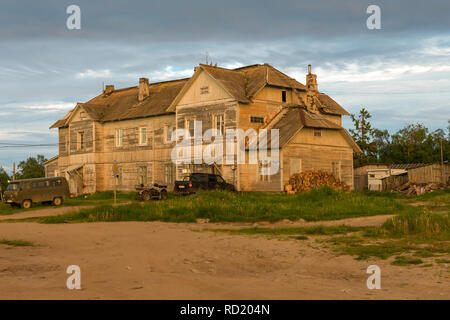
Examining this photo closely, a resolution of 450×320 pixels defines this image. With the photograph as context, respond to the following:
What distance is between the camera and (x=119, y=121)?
149ft

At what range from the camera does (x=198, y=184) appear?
3306 cm

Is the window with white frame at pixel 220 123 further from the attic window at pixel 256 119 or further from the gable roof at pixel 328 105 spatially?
the gable roof at pixel 328 105

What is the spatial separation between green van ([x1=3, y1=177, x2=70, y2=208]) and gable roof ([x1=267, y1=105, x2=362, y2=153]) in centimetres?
1359

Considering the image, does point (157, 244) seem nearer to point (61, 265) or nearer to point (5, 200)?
point (61, 265)

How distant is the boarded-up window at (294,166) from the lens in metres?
34.2

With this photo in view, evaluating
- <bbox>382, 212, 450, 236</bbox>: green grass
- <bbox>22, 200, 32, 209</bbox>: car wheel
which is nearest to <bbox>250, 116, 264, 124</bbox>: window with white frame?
<bbox>22, 200, 32, 209</bbox>: car wheel

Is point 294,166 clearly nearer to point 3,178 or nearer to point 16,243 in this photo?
point 16,243

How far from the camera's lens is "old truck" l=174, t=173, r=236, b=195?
32.8 metres

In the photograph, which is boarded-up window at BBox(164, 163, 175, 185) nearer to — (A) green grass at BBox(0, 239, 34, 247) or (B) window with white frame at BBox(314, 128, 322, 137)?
(B) window with white frame at BBox(314, 128, 322, 137)

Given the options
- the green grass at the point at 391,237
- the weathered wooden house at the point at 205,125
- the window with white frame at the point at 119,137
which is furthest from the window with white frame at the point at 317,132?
the green grass at the point at 391,237

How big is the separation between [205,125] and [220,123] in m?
1.39

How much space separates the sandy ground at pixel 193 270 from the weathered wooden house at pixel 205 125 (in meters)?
18.4
